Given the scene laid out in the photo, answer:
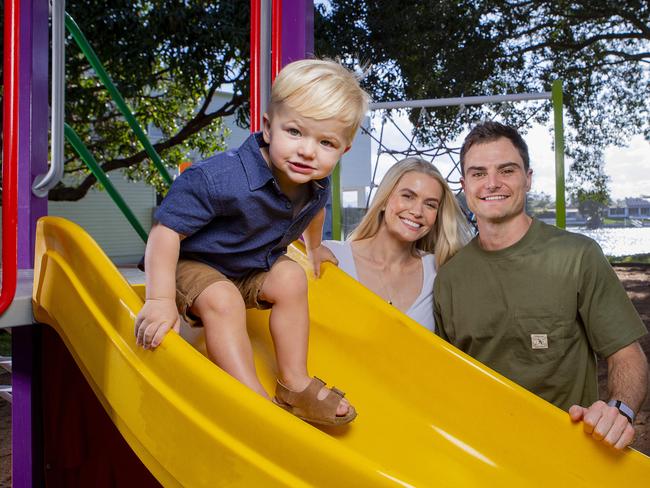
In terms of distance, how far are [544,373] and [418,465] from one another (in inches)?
18.2

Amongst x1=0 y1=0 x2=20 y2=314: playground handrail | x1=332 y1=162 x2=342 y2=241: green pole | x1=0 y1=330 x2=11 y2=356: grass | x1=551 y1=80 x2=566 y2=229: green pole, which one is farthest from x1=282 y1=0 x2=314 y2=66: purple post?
x1=0 y1=330 x2=11 y2=356: grass

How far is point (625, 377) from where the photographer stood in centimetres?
154

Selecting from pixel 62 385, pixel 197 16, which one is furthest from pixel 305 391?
pixel 197 16

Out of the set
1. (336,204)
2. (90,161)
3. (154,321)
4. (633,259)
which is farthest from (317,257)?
(633,259)

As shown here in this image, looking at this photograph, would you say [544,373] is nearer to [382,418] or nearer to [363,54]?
[382,418]

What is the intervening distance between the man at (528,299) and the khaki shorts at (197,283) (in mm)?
594

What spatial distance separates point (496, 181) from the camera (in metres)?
1.79

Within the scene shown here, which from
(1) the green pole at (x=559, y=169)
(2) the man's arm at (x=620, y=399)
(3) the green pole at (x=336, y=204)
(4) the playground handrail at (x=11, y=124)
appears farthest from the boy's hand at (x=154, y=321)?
(3) the green pole at (x=336, y=204)

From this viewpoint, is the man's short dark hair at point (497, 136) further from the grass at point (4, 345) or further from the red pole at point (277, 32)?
the grass at point (4, 345)

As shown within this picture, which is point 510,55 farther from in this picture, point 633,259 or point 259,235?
point 259,235

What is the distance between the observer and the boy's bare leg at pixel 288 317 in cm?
144

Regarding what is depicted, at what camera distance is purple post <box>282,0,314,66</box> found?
2.27 meters

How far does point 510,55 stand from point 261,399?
9.76 m

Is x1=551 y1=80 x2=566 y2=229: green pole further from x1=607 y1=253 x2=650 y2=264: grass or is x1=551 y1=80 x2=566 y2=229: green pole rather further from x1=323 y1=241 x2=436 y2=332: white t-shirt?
x1=607 y1=253 x2=650 y2=264: grass
